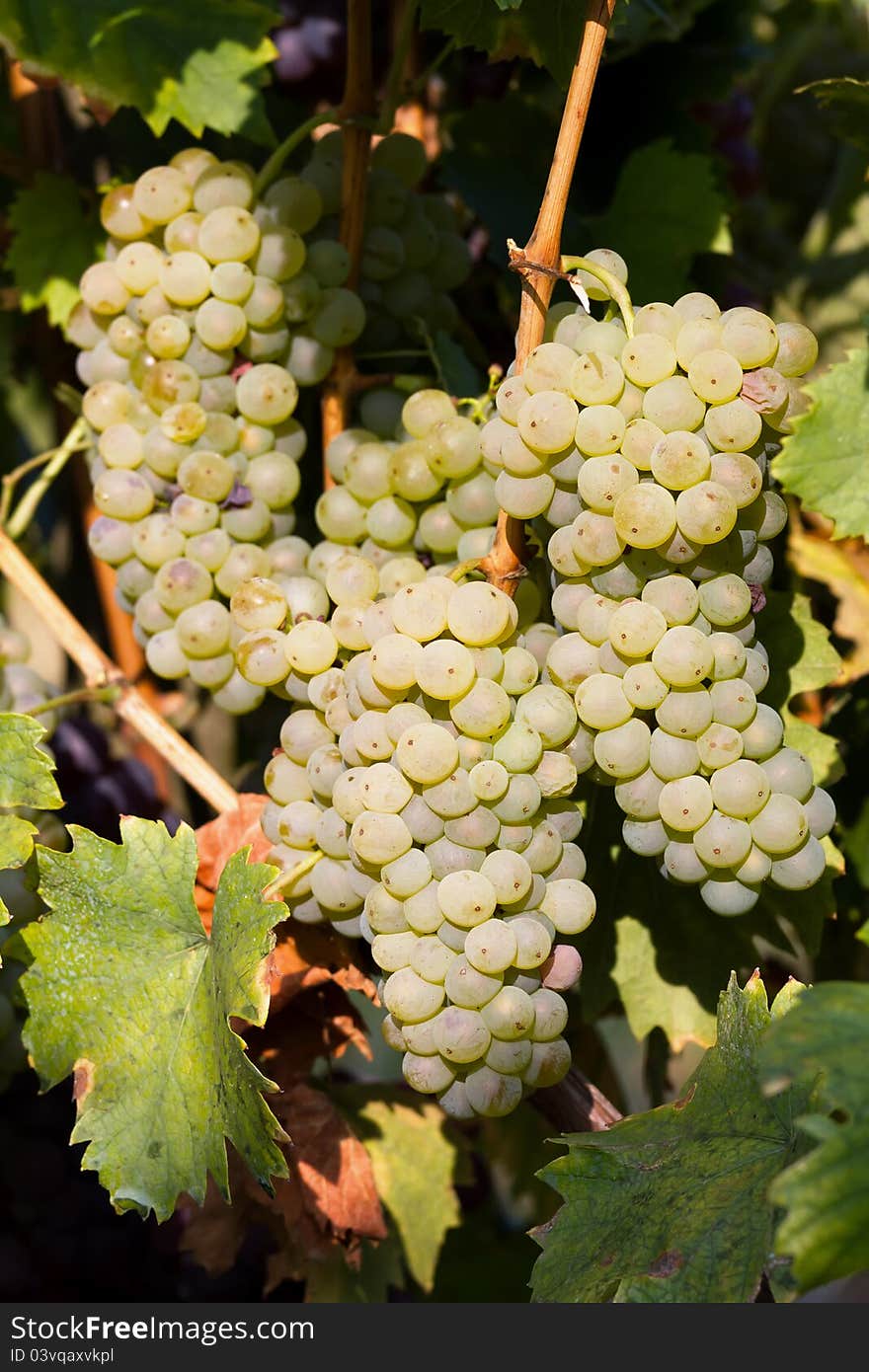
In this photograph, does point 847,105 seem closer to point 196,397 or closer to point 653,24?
point 653,24

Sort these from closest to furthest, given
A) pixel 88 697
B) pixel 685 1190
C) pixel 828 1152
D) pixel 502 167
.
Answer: pixel 828 1152 → pixel 685 1190 → pixel 88 697 → pixel 502 167

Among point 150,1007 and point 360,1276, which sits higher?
point 150,1007

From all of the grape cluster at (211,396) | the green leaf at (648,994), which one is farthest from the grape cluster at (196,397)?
the green leaf at (648,994)

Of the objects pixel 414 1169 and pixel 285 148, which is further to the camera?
pixel 414 1169

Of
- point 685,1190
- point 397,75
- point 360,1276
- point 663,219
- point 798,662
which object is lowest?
point 360,1276

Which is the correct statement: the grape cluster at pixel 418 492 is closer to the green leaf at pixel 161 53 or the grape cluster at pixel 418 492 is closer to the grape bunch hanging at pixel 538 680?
the grape bunch hanging at pixel 538 680

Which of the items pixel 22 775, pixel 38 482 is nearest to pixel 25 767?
pixel 22 775
